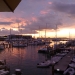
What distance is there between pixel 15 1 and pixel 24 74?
69.7 feet

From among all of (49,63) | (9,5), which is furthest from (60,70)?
(9,5)

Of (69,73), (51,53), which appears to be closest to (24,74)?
(69,73)

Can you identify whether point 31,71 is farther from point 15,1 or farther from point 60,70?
point 15,1

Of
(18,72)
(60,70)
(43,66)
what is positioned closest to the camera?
(18,72)

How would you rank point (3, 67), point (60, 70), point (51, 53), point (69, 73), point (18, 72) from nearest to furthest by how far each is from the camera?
point (18, 72) < point (69, 73) < point (60, 70) < point (3, 67) < point (51, 53)

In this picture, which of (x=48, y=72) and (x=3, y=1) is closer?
(x=3, y=1)

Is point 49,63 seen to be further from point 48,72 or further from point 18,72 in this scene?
point 18,72

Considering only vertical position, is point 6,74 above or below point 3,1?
below

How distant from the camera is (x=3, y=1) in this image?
128 centimetres

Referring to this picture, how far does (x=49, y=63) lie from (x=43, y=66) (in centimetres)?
170

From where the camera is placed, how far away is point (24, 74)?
2198 cm

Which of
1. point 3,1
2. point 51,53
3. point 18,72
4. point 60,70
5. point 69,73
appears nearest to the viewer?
point 3,1

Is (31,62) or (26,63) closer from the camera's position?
(26,63)

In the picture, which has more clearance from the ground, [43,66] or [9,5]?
[9,5]
